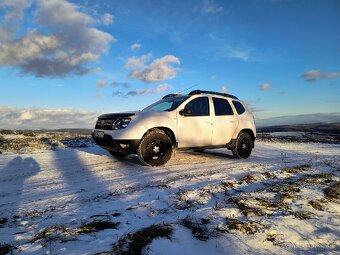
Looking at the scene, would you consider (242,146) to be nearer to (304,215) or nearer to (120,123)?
(120,123)

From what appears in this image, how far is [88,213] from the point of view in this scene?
4.16 meters

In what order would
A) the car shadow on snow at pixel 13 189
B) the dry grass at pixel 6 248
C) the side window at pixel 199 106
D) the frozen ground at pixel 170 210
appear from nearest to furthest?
the dry grass at pixel 6 248 → the frozen ground at pixel 170 210 → the car shadow on snow at pixel 13 189 → the side window at pixel 199 106

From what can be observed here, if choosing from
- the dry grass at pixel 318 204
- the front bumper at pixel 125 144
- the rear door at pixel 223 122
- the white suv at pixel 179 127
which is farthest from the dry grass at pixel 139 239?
the rear door at pixel 223 122

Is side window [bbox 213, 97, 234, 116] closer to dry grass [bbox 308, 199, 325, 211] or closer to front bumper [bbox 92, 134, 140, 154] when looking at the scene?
front bumper [bbox 92, 134, 140, 154]

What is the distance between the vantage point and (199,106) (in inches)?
354

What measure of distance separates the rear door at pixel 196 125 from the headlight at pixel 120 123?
1.40 meters

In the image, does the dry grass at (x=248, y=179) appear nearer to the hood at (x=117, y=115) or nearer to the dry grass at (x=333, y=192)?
the dry grass at (x=333, y=192)

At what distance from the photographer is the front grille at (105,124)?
8012 mm

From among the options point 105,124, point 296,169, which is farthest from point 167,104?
point 296,169

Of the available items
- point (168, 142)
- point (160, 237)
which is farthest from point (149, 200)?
point (168, 142)

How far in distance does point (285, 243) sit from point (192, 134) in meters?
5.41

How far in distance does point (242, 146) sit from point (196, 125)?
6.59 ft

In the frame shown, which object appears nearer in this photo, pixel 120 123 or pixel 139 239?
pixel 139 239

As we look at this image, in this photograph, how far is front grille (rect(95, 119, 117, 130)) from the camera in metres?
8.01
